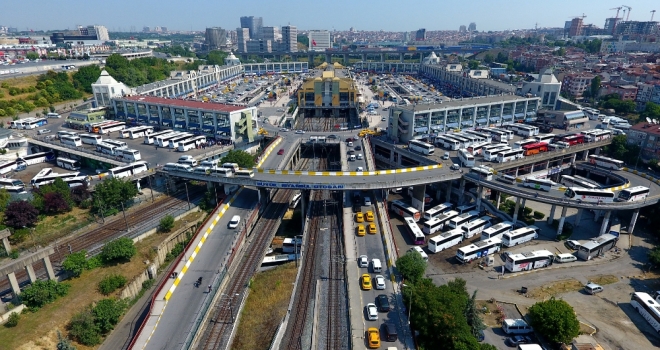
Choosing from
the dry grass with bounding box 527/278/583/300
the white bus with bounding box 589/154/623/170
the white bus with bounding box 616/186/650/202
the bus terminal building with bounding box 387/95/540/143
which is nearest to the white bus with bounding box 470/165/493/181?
the white bus with bounding box 616/186/650/202

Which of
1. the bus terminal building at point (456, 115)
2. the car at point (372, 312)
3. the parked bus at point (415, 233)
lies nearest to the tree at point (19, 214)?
the car at point (372, 312)

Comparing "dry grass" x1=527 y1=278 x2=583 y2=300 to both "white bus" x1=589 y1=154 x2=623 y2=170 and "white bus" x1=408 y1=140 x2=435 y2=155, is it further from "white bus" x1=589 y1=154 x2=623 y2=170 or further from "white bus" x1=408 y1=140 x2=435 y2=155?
"white bus" x1=589 y1=154 x2=623 y2=170

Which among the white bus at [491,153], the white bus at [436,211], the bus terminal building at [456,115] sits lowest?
the white bus at [436,211]

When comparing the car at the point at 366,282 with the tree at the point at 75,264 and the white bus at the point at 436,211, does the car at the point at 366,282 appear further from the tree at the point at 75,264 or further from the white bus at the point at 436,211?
the tree at the point at 75,264

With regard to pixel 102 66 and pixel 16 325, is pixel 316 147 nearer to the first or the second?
pixel 16 325

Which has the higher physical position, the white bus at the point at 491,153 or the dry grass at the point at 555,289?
the white bus at the point at 491,153

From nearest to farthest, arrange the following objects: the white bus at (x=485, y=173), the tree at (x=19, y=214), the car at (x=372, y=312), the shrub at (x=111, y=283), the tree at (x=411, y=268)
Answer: the car at (x=372, y=312)
the tree at (x=411, y=268)
the shrub at (x=111, y=283)
the tree at (x=19, y=214)
the white bus at (x=485, y=173)

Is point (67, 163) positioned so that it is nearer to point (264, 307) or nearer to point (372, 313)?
point (264, 307)
